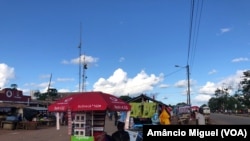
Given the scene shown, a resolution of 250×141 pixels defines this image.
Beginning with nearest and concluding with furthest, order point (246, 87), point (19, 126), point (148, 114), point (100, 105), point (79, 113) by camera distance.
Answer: point (100, 105) → point (79, 113) → point (148, 114) → point (19, 126) → point (246, 87)

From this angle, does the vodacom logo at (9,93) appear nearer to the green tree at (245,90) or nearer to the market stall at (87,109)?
the market stall at (87,109)

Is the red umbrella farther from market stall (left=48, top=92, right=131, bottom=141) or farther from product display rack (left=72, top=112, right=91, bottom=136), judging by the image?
product display rack (left=72, top=112, right=91, bottom=136)

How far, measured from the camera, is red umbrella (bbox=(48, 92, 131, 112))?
11.3 meters

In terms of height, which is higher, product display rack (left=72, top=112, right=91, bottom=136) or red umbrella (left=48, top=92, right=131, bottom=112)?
red umbrella (left=48, top=92, right=131, bottom=112)

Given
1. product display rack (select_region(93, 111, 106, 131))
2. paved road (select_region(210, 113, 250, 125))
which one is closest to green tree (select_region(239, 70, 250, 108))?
paved road (select_region(210, 113, 250, 125))

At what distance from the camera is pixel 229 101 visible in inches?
6526

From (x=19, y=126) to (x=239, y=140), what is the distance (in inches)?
1520

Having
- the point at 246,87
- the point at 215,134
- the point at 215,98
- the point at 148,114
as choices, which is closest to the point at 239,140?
the point at 215,134

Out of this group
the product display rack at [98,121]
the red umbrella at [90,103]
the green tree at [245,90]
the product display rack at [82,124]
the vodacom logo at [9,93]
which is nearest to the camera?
the red umbrella at [90,103]

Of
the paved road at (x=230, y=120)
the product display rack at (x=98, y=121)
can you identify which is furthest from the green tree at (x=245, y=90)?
the product display rack at (x=98, y=121)

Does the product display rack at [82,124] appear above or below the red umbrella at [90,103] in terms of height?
below

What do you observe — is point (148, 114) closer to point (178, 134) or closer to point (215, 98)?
point (178, 134)

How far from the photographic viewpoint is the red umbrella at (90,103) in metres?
11.3

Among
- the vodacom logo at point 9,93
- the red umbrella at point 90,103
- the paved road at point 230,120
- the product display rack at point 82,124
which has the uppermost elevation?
the vodacom logo at point 9,93
